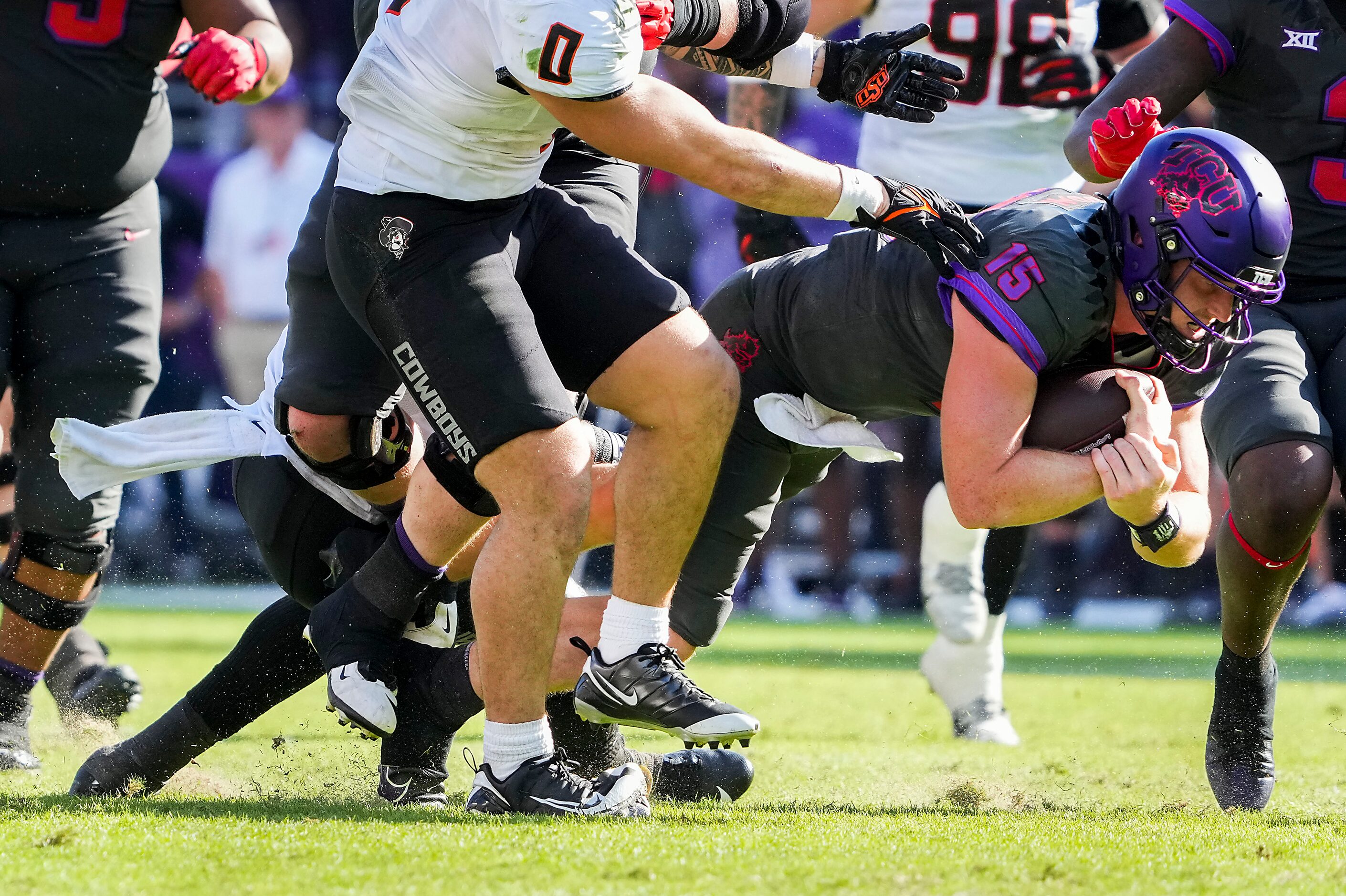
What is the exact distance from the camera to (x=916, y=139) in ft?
16.8

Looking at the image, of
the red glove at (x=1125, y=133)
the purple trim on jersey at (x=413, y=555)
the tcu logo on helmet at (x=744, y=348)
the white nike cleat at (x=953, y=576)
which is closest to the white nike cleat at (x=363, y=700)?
the purple trim on jersey at (x=413, y=555)

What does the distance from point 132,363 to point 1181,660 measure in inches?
217

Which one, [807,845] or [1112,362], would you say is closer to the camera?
[807,845]

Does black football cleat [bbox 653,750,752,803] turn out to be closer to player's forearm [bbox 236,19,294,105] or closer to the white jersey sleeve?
the white jersey sleeve

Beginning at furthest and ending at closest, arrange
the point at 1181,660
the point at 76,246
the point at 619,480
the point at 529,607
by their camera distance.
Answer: the point at 1181,660, the point at 76,246, the point at 619,480, the point at 529,607

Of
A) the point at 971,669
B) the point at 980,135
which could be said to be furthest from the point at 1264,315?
the point at 971,669

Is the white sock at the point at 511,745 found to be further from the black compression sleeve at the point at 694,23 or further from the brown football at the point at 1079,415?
the black compression sleeve at the point at 694,23

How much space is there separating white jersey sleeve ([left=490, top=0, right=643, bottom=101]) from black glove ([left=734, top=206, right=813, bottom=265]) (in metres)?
2.40

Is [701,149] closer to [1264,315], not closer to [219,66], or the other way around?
[219,66]

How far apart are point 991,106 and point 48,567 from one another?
131 inches

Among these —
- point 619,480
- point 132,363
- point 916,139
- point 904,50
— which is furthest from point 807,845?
point 916,139

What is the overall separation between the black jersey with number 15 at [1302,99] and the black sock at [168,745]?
303 centimetres

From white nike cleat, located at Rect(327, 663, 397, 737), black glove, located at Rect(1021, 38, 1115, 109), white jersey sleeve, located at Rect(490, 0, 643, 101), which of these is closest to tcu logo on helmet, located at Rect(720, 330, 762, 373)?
white jersey sleeve, located at Rect(490, 0, 643, 101)

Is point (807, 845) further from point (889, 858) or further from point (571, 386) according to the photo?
point (571, 386)
